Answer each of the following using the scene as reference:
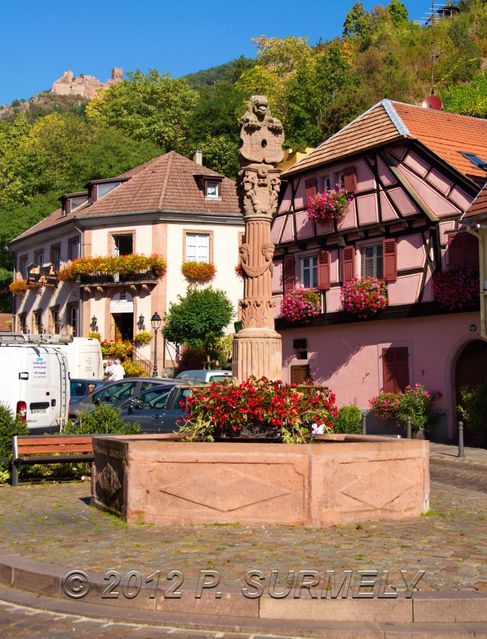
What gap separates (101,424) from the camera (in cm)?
1499

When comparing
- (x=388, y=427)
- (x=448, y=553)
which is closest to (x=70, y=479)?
(x=448, y=553)

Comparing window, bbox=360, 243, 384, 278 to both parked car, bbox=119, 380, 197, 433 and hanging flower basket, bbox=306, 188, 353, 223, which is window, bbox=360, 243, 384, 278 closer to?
hanging flower basket, bbox=306, 188, 353, 223

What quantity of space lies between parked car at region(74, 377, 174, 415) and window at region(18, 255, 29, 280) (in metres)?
27.5

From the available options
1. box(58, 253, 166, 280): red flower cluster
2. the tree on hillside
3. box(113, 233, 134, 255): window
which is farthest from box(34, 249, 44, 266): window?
the tree on hillside

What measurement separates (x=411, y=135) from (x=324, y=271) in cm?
527

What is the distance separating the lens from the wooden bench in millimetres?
12953

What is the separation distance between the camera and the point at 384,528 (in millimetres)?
9055

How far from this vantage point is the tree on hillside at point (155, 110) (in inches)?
2409

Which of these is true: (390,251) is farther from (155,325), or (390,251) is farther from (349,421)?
(155,325)

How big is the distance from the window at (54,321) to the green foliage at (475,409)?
25.1m

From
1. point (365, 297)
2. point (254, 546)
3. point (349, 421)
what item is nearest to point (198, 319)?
point (365, 297)

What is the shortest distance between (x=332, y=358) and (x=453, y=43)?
61.2 metres

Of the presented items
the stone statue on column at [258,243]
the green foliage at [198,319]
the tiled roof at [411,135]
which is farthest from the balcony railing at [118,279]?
the stone statue on column at [258,243]

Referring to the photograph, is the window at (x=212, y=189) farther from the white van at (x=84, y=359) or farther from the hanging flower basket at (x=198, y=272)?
the white van at (x=84, y=359)
